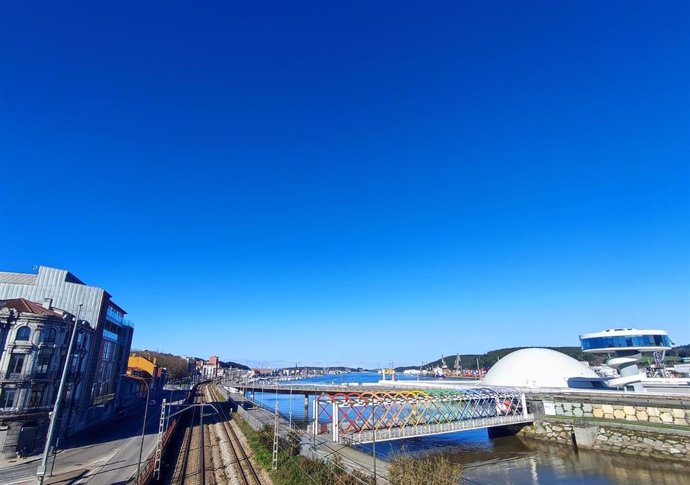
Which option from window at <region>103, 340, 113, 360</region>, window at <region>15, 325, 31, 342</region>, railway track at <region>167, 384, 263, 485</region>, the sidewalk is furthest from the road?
window at <region>103, 340, 113, 360</region>

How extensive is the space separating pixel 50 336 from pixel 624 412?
299 feet

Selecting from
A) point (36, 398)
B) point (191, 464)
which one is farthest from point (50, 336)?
point (191, 464)

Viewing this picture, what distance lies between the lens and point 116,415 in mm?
78938

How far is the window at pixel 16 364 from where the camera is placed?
4581 cm

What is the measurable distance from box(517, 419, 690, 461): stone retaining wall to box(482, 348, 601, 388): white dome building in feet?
121

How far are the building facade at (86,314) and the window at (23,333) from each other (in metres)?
6.20

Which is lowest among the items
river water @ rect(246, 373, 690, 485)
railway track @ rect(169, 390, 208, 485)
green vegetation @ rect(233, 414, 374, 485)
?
river water @ rect(246, 373, 690, 485)

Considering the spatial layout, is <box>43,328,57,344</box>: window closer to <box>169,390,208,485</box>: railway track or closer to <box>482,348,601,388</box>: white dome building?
<box>169,390,208,485</box>: railway track

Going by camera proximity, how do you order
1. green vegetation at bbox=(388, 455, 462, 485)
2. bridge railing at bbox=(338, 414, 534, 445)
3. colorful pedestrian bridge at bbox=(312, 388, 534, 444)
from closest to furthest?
green vegetation at bbox=(388, 455, 462, 485), bridge railing at bbox=(338, 414, 534, 445), colorful pedestrian bridge at bbox=(312, 388, 534, 444)

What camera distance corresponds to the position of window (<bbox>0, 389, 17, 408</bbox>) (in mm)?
44625

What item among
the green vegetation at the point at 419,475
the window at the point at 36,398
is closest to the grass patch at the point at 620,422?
the green vegetation at the point at 419,475

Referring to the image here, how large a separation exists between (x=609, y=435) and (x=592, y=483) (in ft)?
62.2

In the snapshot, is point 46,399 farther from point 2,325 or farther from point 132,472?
point 132,472

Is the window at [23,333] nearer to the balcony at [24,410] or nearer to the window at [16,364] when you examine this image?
the window at [16,364]
